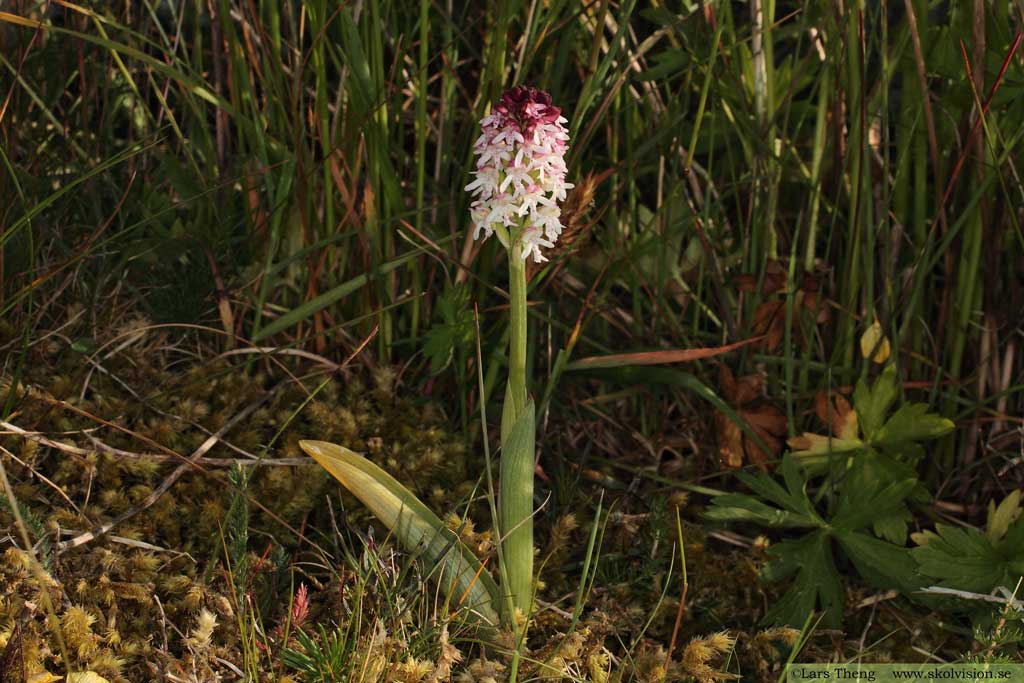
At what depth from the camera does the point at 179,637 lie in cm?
133

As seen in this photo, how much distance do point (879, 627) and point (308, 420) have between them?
106 cm

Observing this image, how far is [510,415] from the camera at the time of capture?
1.22 m

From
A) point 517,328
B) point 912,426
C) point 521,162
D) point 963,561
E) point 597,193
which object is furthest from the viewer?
point 597,193

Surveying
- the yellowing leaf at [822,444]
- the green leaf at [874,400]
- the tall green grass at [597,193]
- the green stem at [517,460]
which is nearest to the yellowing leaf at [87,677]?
the green stem at [517,460]

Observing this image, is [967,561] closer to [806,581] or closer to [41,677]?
[806,581]

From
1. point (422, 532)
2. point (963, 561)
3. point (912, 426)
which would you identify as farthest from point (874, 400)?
point (422, 532)

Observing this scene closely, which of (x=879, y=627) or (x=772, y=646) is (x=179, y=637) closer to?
(x=772, y=646)

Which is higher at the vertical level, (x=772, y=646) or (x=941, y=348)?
(x=941, y=348)

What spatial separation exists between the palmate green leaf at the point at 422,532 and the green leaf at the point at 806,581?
0.47 metres

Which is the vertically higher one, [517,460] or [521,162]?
[521,162]

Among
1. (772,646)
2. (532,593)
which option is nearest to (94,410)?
(532,593)

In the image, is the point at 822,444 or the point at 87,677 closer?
the point at 87,677

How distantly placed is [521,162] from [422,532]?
0.54m

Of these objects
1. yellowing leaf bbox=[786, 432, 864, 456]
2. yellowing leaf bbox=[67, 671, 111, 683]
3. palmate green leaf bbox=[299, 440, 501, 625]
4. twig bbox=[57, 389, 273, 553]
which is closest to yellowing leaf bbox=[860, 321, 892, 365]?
yellowing leaf bbox=[786, 432, 864, 456]
